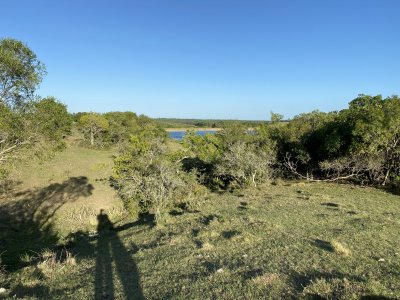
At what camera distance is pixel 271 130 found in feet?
101

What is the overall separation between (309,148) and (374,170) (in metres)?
5.28

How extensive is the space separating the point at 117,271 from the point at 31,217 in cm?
1510

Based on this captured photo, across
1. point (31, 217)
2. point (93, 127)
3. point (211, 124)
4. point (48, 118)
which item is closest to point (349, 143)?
point (48, 118)

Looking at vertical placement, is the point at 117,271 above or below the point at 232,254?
below

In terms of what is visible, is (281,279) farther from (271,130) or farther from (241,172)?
(271,130)

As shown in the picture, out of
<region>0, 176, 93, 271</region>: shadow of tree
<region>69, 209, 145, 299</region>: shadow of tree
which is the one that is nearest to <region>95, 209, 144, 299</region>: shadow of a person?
<region>69, 209, 145, 299</region>: shadow of tree

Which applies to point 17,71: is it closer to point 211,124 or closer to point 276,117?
point 276,117

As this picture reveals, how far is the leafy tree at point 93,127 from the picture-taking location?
5553cm

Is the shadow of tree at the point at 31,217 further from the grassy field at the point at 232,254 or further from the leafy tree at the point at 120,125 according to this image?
the leafy tree at the point at 120,125

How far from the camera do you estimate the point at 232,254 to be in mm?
8734

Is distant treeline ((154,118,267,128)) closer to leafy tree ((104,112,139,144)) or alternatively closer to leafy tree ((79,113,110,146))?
leafy tree ((104,112,139,144))

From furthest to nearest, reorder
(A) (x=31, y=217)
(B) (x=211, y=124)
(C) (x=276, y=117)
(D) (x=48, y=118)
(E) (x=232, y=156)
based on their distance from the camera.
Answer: (B) (x=211, y=124)
(C) (x=276, y=117)
(E) (x=232, y=156)
(A) (x=31, y=217)
(D) (x=48, y=118)

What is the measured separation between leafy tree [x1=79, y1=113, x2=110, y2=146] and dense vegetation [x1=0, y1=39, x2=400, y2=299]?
2375 cm

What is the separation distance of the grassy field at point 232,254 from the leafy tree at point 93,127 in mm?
37331
